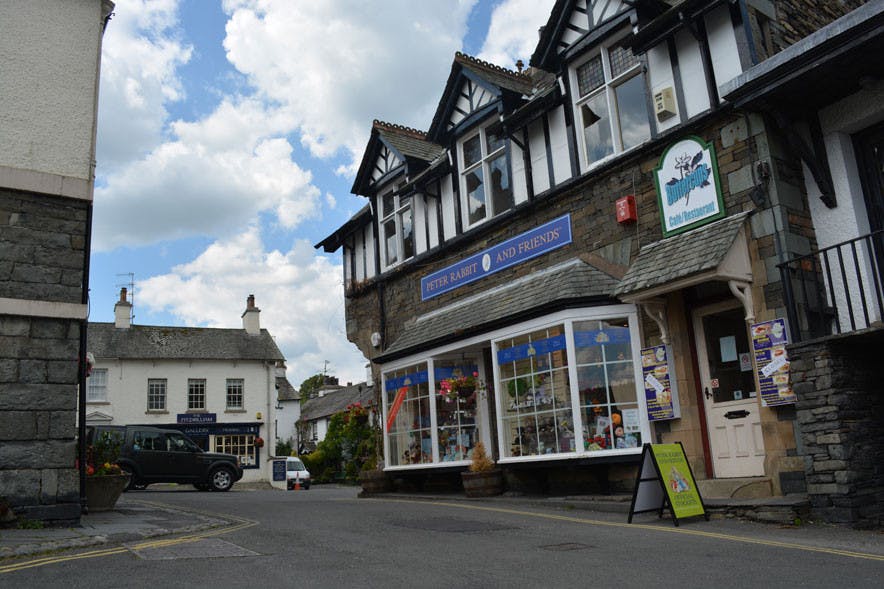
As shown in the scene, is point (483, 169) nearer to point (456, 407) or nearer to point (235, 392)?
point (456, 407)

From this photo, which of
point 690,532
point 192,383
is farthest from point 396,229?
point 192,383

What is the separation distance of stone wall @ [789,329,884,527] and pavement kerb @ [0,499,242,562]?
23.3 feet

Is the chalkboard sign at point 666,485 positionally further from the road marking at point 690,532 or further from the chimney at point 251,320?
the chimney at point 251,320

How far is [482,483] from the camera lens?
41.2 ft

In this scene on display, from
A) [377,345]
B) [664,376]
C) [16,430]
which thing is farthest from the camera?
[377,345]

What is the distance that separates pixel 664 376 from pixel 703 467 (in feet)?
4.38

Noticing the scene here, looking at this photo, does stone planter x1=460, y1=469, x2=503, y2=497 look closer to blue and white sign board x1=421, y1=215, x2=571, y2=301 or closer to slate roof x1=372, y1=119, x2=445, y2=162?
blue and white sign board x1=421, y1=215, x2=571, y2=301

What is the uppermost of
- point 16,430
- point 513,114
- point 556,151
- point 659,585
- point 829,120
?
point 513,114

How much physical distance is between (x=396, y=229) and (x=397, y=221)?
19cm

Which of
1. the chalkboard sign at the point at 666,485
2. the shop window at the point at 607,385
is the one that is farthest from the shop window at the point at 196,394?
the chalkboard sign at the point at 666,485

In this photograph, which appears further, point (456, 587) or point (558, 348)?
point (558, 348)

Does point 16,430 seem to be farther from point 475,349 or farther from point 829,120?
point 829,120

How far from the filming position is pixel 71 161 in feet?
32.2

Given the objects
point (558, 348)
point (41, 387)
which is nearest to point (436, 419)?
point (558, 348)
